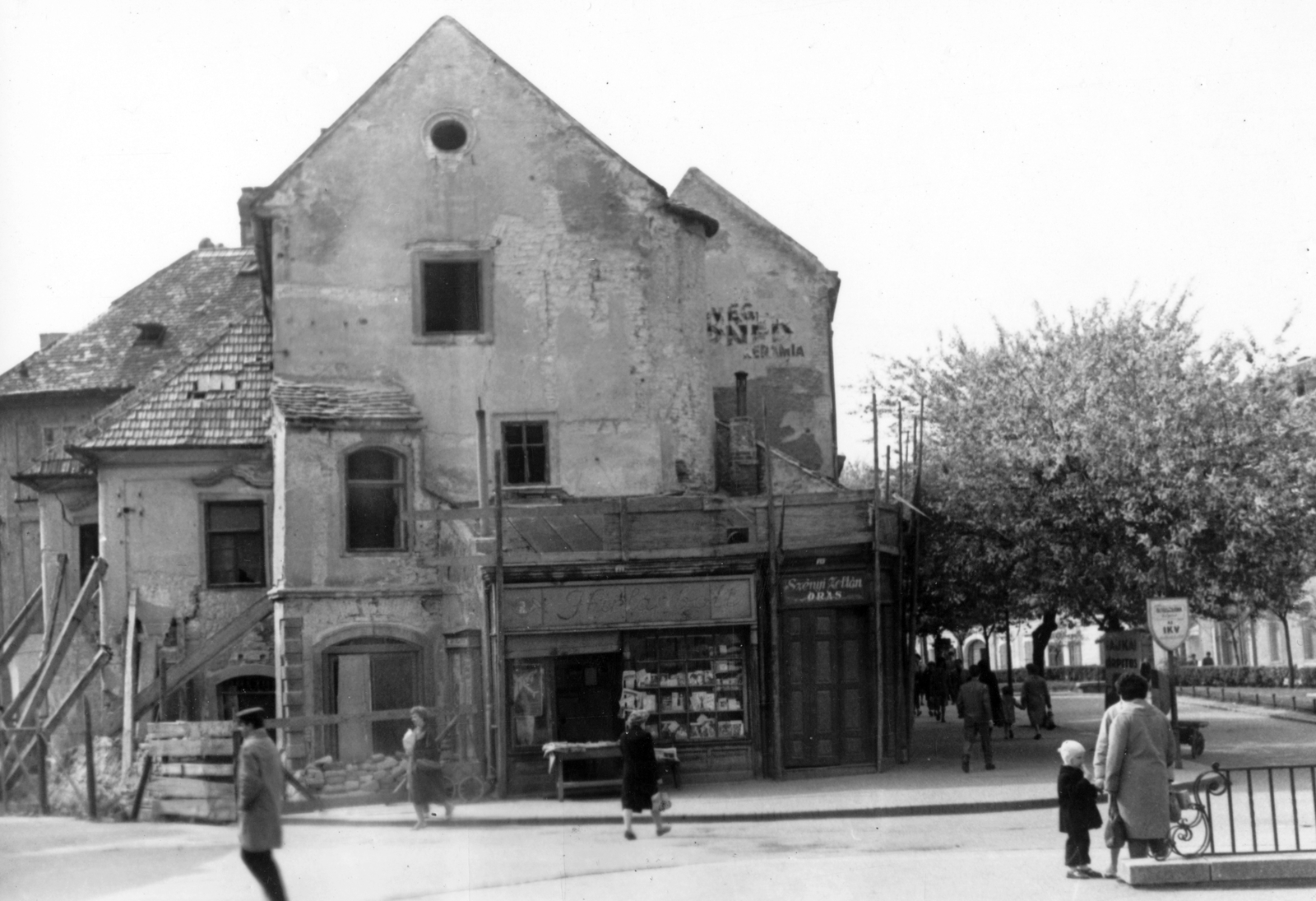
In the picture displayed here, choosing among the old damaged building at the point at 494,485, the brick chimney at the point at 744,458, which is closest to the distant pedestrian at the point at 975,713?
the old damaged building at the point at 494,485

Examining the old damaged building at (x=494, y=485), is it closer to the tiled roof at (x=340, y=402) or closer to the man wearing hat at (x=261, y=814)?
the tiled roof at (x=340, y=402)

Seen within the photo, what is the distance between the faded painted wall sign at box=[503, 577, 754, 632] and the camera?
27250 mm

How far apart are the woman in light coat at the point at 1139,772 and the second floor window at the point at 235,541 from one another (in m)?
20.3

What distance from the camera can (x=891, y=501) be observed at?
30.3m

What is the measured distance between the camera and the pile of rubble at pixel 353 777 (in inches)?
1049

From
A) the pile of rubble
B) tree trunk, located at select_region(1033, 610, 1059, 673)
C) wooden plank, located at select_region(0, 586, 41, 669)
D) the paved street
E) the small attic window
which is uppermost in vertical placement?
the small attic window

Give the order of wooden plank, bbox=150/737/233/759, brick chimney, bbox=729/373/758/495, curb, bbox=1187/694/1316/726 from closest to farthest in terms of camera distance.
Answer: wooden plank, bbox=150/737/233/759, brick chimney, bbox=729/373/758/495, curb, bbox=1187/694/1316/726

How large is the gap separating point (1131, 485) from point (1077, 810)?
1587 cm

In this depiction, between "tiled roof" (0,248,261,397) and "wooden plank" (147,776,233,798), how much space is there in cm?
1861

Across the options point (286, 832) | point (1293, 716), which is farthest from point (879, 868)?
point (1293, 716)

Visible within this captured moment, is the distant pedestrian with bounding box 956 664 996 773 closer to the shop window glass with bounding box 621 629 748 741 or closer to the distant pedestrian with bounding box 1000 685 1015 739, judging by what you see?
the shop window glass with bounding box 621 629 748 741

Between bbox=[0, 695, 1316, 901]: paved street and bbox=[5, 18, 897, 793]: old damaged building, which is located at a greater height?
bbox=[5, 18, 897, 793]: old damaged building

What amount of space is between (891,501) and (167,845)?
13538 mm

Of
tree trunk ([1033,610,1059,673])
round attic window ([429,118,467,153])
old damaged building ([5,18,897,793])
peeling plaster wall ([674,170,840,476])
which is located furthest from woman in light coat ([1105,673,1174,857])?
peeling plaster wall ([674,170,840,476])
